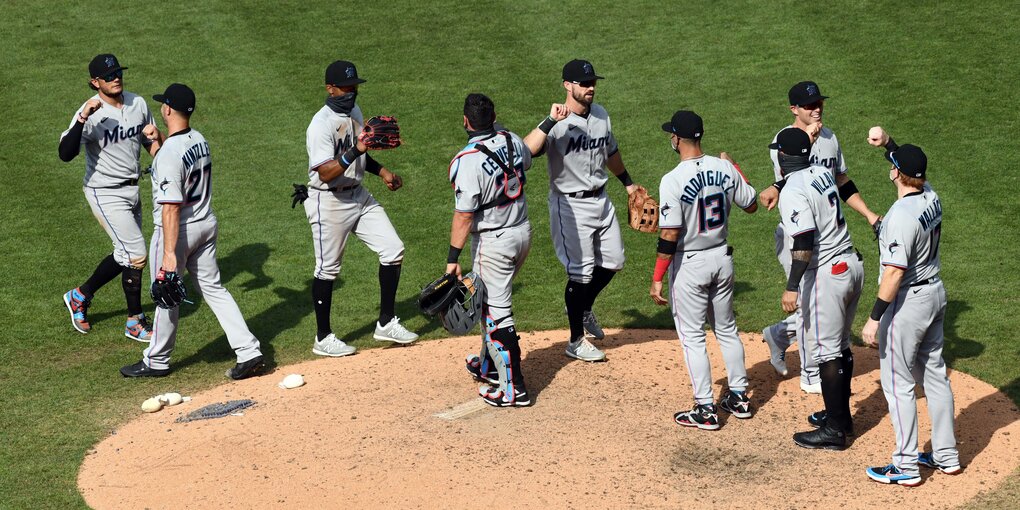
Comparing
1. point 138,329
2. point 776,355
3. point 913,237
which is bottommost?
point 776,355

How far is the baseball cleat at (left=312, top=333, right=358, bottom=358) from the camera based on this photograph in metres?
8.61

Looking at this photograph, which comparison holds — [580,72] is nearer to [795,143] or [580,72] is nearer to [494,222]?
[494,222]

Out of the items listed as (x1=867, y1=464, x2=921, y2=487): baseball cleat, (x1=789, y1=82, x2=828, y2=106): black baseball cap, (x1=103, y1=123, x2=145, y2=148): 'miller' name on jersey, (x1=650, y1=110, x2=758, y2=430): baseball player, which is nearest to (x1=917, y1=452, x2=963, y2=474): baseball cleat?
(x1=867, y1=464, x2=921, y2=487): baseball cleat

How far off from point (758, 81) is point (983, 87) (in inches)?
97.1

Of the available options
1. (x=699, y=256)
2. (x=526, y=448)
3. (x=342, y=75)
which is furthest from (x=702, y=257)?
(x=342, y=75)

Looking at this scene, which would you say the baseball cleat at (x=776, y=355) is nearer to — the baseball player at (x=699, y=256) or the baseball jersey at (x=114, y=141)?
the baseball player at (x=699, y=256)

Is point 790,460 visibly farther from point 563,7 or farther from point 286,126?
point 563,7

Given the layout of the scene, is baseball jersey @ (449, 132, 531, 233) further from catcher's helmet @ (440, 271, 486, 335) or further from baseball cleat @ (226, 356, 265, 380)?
baseball cleat @ (226, 356, 265, 380)

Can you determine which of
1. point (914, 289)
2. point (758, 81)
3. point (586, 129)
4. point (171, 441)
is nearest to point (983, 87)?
point (758, 81)

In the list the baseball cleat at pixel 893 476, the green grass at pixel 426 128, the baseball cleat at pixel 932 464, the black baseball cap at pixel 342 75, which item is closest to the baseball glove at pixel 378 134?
the black baseball cap at pixel 342 75

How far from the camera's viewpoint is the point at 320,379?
26.3ft

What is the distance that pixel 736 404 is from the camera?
23.6 ft

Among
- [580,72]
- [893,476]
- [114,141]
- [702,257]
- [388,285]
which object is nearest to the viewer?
[893,476]

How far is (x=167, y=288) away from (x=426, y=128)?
5.43m
